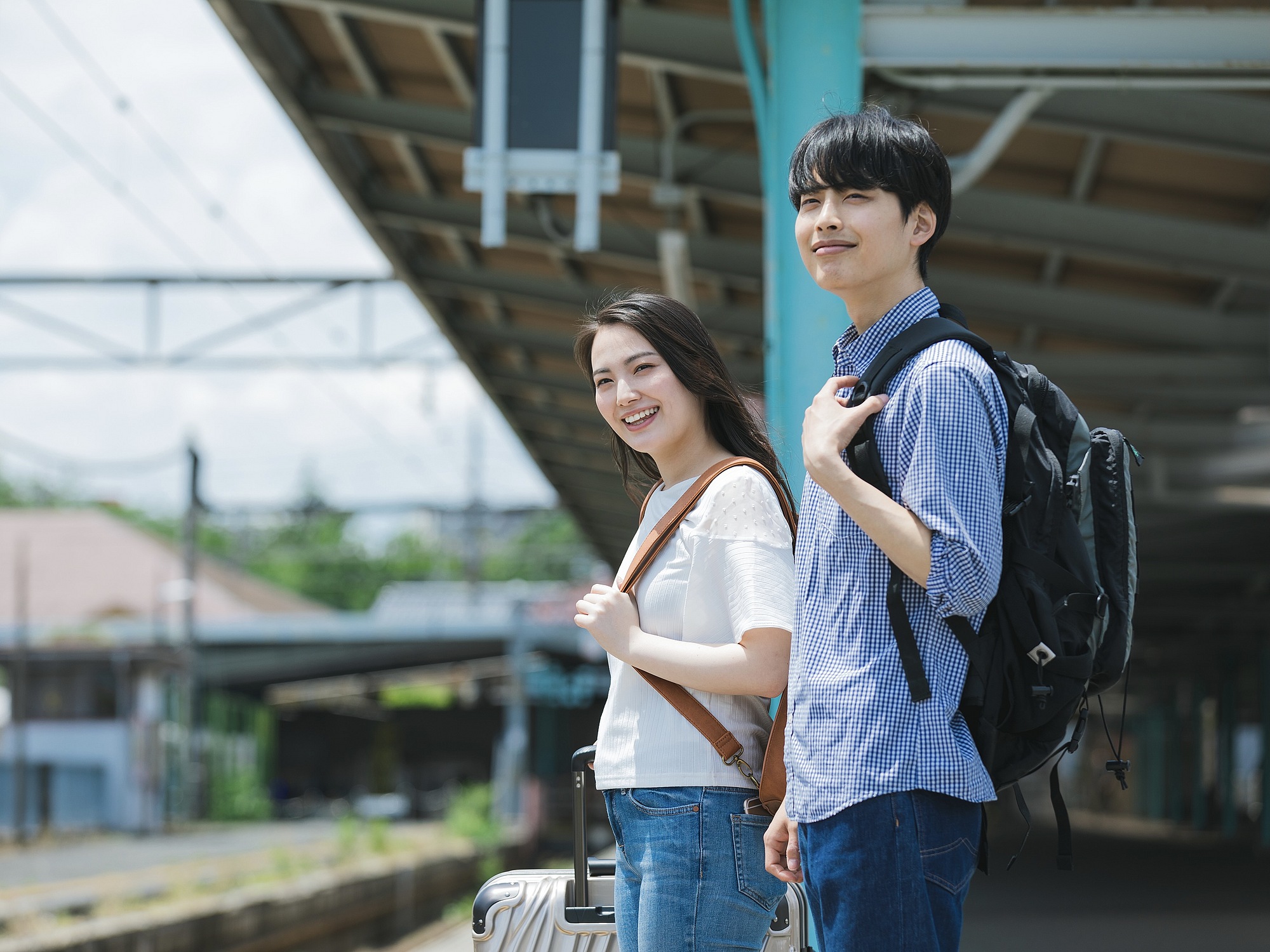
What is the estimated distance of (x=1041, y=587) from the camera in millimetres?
1744

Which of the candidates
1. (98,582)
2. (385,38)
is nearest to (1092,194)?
(385,38)

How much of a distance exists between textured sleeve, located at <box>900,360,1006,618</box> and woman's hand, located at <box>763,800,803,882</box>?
36 centimetres

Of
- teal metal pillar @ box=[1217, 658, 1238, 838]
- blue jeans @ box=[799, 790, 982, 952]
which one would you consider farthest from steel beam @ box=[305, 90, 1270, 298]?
teal metal pillar @ box=[1217, 658, 1238, 838]

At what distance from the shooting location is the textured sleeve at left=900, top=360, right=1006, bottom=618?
171 centimetres

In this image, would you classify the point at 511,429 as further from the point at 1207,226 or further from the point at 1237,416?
the point at 1207,226

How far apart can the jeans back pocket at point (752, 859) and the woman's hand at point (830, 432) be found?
519mm

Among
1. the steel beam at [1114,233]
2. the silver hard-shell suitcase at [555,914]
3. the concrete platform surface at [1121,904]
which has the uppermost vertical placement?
the steel beam at [1114,233]

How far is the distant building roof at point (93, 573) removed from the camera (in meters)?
40.3

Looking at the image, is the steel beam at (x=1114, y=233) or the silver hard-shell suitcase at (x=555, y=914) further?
the steel beam at (x=1114, y=233)

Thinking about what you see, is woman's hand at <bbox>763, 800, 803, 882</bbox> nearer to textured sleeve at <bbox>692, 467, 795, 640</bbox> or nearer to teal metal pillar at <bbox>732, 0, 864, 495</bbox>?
textured sleeve at <bbox>692, 467, 795, 640</bbox>

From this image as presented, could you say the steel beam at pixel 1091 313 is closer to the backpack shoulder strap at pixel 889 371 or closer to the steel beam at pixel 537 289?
the steel beam at pixel 537 289

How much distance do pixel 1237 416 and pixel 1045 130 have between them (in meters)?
5.95

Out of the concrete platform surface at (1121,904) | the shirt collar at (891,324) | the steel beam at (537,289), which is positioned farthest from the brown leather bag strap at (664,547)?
the steel beam at (537,289)

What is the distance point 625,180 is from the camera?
364 inches
